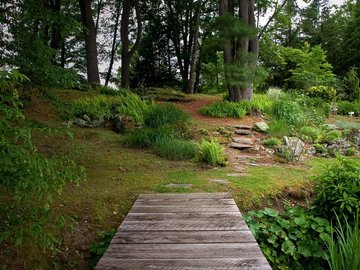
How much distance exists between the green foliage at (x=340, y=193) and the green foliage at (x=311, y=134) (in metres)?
3.21

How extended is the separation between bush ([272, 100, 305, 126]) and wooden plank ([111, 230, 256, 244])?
577 centimetres

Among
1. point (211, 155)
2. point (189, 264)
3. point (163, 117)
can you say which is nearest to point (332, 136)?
point (211, 155)

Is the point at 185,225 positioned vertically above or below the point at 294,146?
below

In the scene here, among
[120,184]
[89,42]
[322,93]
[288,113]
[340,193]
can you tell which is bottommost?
[120,184]

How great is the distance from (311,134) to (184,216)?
495cm

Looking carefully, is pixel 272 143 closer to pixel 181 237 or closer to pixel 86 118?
pixel 86 118

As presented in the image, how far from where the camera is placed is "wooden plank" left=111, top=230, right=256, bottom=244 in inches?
89.0

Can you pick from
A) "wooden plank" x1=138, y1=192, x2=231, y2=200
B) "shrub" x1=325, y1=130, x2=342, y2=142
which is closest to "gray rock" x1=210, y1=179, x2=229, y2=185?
"wooden plank" x1=138, y1=192, x2=231, y2=200

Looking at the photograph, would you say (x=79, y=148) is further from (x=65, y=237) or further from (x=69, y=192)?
(x=65, y=237)

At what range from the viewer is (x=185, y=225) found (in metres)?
2.57

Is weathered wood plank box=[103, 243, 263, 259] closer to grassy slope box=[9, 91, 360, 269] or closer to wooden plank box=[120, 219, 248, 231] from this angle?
wooden plank box=[120, 219, 248, 231]

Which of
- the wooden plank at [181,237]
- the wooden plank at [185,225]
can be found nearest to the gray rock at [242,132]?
the wooden plank at [185,225]

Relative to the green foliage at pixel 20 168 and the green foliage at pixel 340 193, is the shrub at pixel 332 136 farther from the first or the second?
the green foliage at pixel 20 168

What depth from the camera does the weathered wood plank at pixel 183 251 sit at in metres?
2.02
